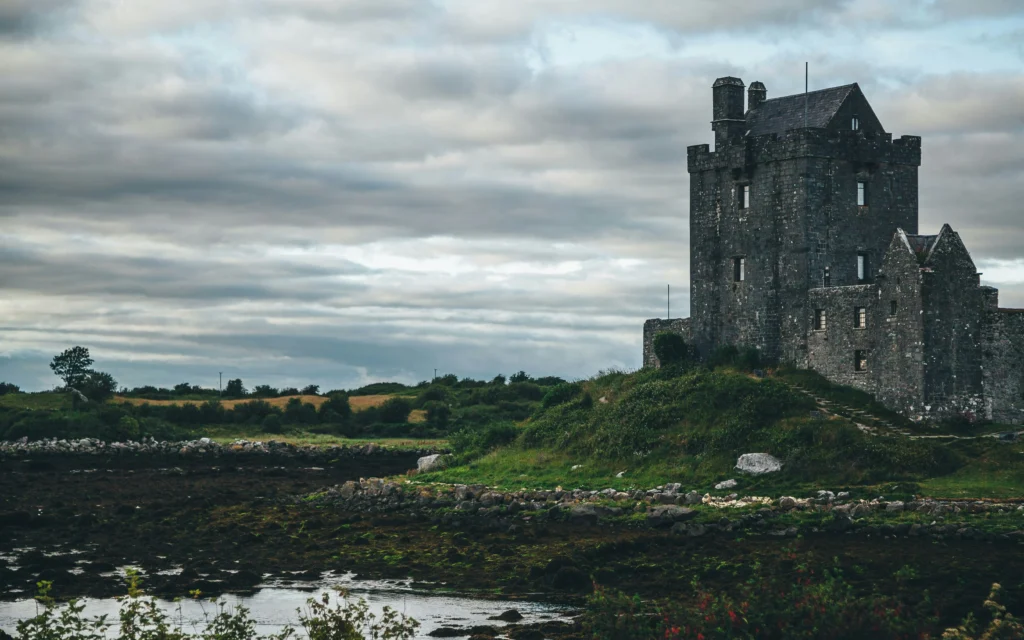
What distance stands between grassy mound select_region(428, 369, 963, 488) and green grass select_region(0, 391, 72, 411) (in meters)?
50.0

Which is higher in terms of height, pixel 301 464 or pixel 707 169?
pixel 707 169

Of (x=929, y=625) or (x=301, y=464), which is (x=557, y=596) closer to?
(x=929, y=625)

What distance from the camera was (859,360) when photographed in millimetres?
50125

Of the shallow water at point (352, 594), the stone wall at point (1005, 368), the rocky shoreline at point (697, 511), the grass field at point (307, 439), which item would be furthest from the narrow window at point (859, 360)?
the grass field at point (307, 439)

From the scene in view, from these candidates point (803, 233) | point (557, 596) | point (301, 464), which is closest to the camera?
point (557, 596)

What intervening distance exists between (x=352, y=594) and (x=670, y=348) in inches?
1223

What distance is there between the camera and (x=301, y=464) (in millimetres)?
70188

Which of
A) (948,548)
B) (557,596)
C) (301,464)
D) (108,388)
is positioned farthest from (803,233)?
(108,388)

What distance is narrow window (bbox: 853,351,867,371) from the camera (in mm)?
49809

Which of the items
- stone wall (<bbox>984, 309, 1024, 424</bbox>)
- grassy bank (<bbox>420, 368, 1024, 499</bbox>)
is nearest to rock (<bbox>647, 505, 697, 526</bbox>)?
grassy bank (<bbox>420, 368, 1024, 499</bbox>)

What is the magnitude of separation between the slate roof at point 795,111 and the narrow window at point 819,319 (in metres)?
8.45

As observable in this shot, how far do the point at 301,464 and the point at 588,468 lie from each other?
2683 cm

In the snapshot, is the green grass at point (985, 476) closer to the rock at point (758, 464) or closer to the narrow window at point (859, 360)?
the rock at point (758, 464)

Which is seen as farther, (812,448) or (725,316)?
(725,316)
